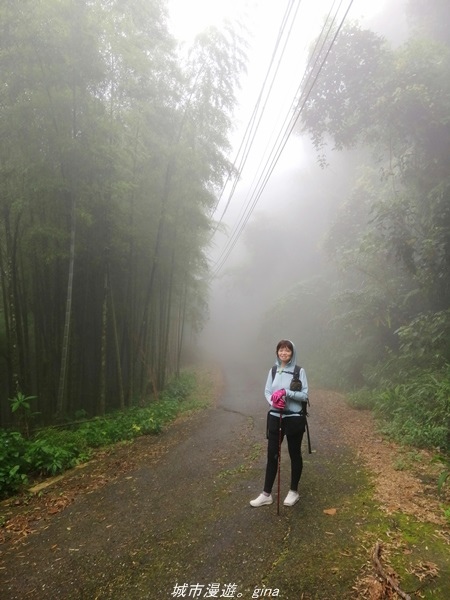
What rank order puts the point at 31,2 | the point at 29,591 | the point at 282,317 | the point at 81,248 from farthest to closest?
1. the point at 282,317
2. the point at 81,248
3. the point at 31,2
4. the point at 29,591

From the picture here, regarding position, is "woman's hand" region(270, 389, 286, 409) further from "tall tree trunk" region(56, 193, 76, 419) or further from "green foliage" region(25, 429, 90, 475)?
"tall tree trunk" region(56, 193, 76, 419)

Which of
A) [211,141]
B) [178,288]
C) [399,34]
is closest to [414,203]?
[211,141]

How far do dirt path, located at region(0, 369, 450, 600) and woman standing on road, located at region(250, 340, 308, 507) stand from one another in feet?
0.56

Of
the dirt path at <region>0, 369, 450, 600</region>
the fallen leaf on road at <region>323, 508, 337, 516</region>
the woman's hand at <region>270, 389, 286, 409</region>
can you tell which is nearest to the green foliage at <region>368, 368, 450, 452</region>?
the dirt path at <region>0, 369, 450, 600</region>

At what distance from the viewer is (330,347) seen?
13.8 meters

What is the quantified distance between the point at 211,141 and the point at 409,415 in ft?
22.2

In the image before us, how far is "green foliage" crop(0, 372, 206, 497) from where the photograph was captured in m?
4.14

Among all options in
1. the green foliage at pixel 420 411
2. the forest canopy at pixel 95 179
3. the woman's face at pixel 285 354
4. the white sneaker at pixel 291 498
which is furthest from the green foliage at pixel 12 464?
the green foliage at pixel 420 411

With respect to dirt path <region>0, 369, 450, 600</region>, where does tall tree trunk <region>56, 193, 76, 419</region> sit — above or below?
above

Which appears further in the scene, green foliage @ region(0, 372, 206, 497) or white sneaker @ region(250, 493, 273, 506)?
green foliage @ region(0, 372, 206, 497)

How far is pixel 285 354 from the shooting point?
3250 millimetres

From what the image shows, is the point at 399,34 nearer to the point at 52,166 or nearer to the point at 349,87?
the point at 349,87

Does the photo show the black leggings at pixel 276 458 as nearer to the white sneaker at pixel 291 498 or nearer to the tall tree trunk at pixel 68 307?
the white sneaker at pixel 291 498

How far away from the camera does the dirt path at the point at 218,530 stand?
2.27m
